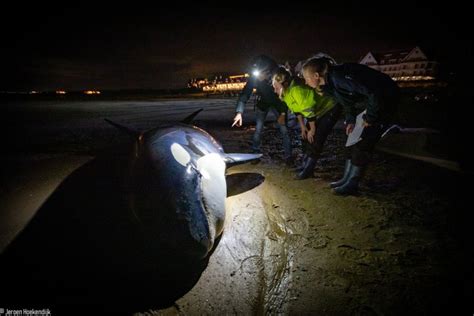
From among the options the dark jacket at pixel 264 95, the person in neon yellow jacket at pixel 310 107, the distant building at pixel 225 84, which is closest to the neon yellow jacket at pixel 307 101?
the person in neon yellow jacket at pixel 310 107

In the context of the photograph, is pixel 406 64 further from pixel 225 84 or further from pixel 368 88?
pixel 368 88

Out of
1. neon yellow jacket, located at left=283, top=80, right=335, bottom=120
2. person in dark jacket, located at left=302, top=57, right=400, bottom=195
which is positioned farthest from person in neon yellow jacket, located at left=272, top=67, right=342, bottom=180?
person in dark jacket, located at left=302, top=57, right=400, bottom=195

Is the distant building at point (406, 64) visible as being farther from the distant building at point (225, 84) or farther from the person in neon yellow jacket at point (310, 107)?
the person in neon yellow jacket at point (310, 107)

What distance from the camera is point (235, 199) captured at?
3740 mm

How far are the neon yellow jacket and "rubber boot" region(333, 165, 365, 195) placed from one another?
3.71ft

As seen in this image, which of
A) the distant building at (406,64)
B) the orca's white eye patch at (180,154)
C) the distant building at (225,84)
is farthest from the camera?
the distant building at (225,84)

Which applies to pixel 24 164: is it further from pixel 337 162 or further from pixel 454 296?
pixel 454 296

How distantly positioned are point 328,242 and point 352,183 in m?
1.40

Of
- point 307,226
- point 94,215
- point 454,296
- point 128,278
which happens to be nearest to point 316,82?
point 307,226

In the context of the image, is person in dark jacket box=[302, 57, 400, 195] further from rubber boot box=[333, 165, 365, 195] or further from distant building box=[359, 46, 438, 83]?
distant building box=[359, 46, 438, 83]

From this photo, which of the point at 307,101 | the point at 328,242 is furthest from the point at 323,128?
the point at 328,242

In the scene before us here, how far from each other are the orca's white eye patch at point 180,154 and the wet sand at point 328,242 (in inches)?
39.1

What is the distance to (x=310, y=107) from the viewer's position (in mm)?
4098

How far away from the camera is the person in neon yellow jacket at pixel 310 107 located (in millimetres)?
4035
